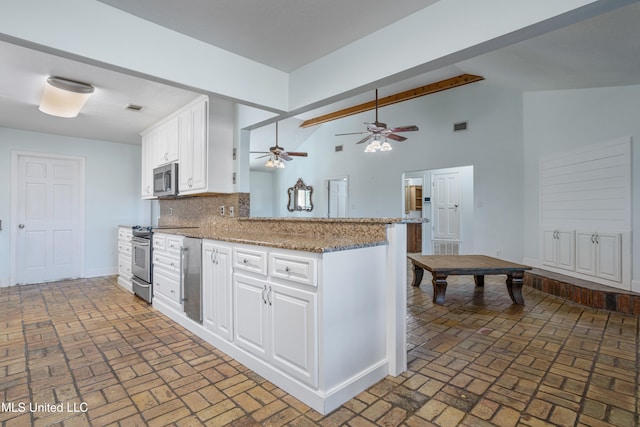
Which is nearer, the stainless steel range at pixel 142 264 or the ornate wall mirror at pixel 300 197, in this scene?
the stainless steel range at pixel 142 264

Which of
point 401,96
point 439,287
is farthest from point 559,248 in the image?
point 401,96

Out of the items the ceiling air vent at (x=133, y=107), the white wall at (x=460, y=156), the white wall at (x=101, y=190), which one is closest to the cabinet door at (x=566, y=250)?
the white wall at (x=460, y=156)

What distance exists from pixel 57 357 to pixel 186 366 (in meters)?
1.02

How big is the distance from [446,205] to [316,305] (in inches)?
268

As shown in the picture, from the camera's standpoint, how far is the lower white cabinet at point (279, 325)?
67.5 inches

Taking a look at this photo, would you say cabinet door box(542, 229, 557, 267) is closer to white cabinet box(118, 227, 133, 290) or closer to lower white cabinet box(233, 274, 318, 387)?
lower white cabinet box(233, 274, 318, 387)

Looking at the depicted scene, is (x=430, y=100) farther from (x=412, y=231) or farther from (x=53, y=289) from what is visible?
(x=53, y=289)

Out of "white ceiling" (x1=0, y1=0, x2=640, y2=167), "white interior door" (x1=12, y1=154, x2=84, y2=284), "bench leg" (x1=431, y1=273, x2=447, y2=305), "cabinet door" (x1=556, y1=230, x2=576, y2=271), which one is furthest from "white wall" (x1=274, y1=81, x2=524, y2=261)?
"white interior door" (x1=12, y1=154, x2=84, y2=284)

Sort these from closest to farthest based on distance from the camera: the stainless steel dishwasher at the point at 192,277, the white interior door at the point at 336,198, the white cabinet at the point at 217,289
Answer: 1. the white cabinet at the point at 217,289
2. the stainless steel dishwasher at the point at 192,277
3. the white interior door at the point at 336,198

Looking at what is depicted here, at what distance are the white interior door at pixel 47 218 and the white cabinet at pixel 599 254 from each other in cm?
731

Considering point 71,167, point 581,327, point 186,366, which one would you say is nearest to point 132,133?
point 71,167

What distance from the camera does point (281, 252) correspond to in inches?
74.1

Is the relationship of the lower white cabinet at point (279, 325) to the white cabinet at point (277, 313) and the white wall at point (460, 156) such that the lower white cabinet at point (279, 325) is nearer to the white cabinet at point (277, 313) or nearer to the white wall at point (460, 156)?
the white cabinet at point (277, 313)

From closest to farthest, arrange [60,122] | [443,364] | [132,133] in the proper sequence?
[443,364] < [60,122] < [132,133]
